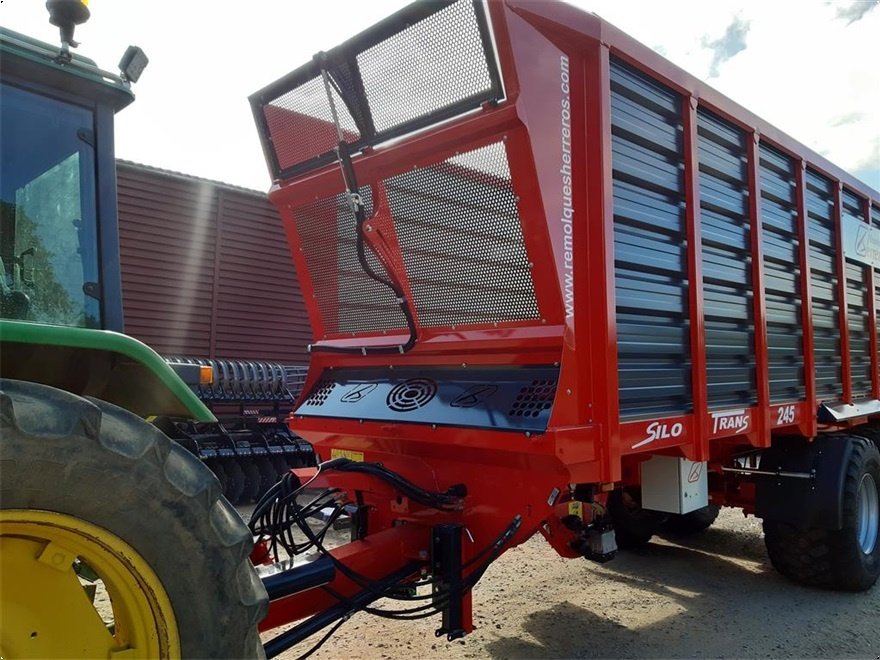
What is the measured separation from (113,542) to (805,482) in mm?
4265

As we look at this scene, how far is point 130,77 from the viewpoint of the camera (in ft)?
7.86

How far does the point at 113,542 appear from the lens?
1708 mm

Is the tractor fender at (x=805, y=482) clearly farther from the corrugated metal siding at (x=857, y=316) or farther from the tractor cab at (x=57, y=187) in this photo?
the tractor cab at (x=57, y=187)

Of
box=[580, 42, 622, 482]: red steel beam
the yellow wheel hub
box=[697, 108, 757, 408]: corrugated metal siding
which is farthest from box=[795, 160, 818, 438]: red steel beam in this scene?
the yellow wheel hub

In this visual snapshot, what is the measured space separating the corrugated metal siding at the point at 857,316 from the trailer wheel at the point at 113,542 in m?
4.89

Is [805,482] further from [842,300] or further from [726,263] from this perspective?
[726,263]

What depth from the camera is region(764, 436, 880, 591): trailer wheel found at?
451 cm

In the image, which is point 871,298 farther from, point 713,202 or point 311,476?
point 311,476

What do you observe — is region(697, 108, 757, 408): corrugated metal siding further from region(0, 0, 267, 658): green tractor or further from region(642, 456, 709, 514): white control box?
region(0, 0, 267, 658): green tractor

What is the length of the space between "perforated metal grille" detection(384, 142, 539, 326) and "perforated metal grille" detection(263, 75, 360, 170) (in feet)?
1.37

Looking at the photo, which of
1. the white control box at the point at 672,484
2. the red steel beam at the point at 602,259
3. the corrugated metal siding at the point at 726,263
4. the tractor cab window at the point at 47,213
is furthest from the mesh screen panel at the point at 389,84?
the white control box at the point at 672,484

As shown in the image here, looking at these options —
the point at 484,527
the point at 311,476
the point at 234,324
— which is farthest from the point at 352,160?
the point at 234,324

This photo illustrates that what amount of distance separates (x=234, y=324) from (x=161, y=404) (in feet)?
24.0

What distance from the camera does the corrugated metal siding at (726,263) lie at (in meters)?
3.65
